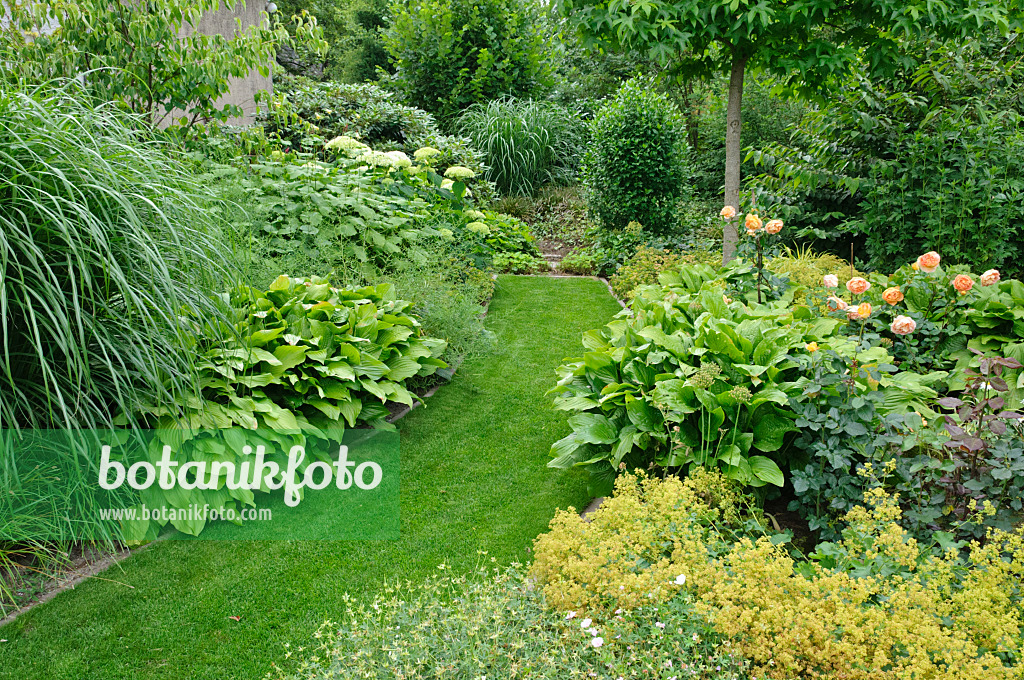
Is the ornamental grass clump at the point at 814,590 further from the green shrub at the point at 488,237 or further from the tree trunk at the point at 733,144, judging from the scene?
the green shrub at the point at 488,237

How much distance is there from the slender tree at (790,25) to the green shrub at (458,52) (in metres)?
7.39

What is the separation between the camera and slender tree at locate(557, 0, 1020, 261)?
14.0 ft

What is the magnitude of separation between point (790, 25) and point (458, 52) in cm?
812

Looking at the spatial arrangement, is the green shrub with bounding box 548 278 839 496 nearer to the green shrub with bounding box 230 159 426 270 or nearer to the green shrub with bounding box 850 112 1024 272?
the green shrub with bounding box 230 159 426 270

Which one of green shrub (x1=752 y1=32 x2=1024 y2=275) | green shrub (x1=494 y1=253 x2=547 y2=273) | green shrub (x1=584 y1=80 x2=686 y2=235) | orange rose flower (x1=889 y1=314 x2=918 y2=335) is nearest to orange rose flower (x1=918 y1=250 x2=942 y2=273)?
orange rose flower (x1=889 y1=314 x2=918 y2=335)

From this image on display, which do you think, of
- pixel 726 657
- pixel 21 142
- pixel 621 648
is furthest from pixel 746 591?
pixel 21 142

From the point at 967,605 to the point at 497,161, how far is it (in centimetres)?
939

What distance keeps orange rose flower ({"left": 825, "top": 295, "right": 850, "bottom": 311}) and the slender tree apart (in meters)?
1.77

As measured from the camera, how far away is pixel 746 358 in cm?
322

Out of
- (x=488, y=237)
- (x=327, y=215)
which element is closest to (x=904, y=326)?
(x=327, y=215)

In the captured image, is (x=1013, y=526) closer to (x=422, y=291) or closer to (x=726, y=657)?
(x=726, y=657)

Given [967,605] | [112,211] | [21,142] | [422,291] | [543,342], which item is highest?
[21,142]

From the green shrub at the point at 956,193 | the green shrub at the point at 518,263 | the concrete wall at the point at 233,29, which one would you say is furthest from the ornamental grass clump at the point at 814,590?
the concrete wall at the point at 233,29

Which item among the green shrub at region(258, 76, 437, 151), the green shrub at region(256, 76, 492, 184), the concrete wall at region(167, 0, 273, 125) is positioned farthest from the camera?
the green shrub at region(258, 76, 437, 151)
